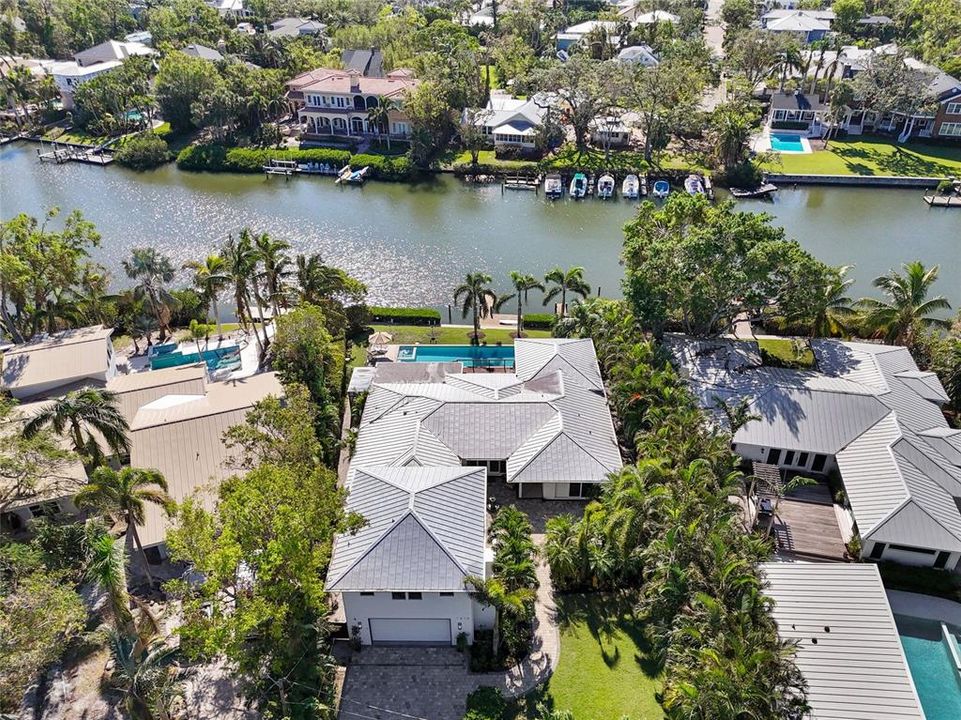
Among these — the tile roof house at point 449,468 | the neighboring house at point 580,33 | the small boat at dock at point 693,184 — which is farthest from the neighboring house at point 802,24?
the tile roof house at point 449,468

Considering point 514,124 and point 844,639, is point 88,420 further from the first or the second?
point 514,124

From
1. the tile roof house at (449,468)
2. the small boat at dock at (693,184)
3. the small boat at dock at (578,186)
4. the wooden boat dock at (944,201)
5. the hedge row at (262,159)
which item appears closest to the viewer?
the tile roof house at (449,468)

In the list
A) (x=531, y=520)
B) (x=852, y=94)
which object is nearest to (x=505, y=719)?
(x=531, y=520)

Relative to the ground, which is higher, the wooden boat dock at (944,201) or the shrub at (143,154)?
the shrub at (143,154)

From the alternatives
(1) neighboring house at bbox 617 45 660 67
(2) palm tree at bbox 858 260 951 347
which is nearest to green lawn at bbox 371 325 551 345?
(2) palm tree at bbox 858 260 951 347

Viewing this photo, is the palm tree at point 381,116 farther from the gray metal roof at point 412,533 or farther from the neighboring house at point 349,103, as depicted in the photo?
the gray metal roof at point 412,533
